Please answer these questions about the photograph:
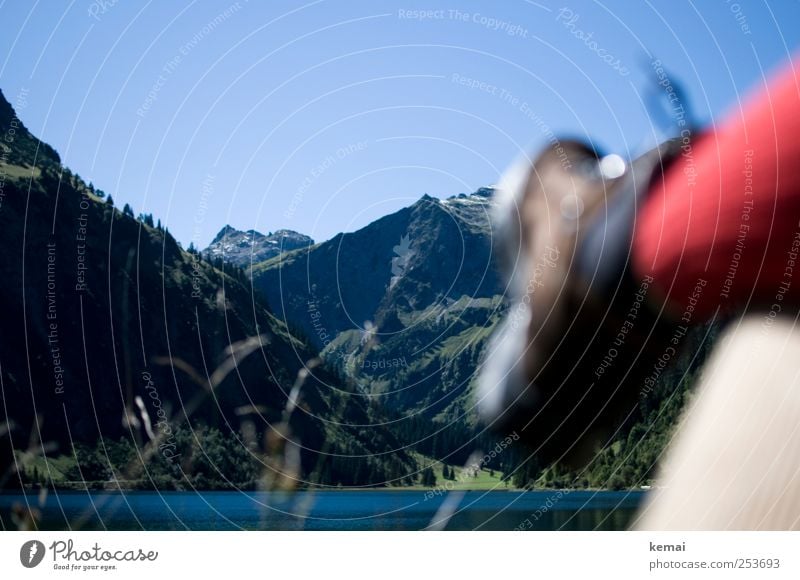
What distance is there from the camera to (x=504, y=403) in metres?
5.39

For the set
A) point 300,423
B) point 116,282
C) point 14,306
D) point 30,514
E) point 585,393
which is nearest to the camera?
point 30,514

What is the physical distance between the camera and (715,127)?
17.5ft

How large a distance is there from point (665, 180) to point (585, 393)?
1652 millimetres

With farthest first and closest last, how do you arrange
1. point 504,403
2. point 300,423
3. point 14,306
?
point 14,306, point 300,423, point 504,403
